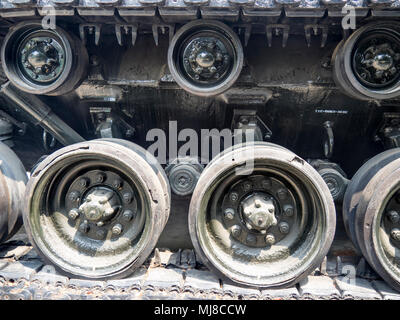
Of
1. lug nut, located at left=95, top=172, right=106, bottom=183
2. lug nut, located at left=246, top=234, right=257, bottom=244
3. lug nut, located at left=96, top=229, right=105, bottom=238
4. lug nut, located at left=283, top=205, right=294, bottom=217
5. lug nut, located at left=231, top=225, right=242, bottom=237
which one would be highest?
lug nut, located at left=95, top=172, right=106, bottom=183

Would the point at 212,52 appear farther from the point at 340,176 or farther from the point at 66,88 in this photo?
the point at 340,176

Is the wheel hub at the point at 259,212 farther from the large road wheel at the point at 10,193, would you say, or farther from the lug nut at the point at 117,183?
the large road wheel at the point at 10,193

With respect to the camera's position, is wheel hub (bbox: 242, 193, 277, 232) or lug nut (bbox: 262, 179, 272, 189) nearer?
wheel hub (bbox: 242, 193, 277, 232)

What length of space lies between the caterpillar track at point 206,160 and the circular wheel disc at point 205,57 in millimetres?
10

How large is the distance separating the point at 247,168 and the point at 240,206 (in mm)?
378

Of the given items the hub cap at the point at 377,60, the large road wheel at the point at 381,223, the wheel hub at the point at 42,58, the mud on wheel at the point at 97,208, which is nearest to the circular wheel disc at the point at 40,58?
the wheel hub at the point at 42,58

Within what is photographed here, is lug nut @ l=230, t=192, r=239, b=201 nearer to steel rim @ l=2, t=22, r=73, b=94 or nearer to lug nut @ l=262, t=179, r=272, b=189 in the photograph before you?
lug nut @ l=262, t=179, r=272, b=189

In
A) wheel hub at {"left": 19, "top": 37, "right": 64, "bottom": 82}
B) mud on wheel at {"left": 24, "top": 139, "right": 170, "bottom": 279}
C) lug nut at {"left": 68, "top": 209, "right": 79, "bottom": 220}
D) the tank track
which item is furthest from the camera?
lug nut at {"left": 68, "top": 209, "right": 79, "bottom": 220}

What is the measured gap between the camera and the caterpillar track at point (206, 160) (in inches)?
85.4

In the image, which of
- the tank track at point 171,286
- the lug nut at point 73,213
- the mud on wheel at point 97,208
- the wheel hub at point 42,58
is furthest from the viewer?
the lug nut at point 73,213

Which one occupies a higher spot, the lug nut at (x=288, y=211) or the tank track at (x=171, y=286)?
the lug nut at (x=288, y=211)

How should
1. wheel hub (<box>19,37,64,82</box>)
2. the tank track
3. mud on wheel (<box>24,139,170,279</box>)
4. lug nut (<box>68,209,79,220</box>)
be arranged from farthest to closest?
lug nut (<box>68,209,79,220</box>) < wheel hub (<box>19,37,64,82</box>) < mud on wheel (<box>24,139,170,279</box>) < the tank track

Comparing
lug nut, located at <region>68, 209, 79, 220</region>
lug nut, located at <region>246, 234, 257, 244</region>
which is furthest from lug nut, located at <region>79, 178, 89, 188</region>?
lug nut, located at <region>246, 234, 257, 244</region>

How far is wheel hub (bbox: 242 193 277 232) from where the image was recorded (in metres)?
2.28
